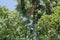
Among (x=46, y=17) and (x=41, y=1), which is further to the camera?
(x=41, y=1)

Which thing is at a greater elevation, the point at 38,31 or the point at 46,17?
the point at 46,17

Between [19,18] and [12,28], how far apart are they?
128cm

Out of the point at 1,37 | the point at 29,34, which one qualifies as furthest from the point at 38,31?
the point at 1,37

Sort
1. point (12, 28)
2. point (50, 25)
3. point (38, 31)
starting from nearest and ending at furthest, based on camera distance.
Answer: point (50, 25) → point (38, 31) → point (12, 28)

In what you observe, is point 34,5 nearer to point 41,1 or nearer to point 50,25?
point 41,1

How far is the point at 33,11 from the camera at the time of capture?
78.9 ft

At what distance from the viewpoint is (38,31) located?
2384cm

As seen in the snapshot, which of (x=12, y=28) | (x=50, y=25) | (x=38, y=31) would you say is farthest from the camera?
(x=12, y=28)

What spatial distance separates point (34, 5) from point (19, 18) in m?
2.43

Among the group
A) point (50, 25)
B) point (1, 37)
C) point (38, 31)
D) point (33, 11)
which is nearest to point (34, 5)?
point (33, 11)

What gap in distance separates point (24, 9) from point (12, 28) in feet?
6.35

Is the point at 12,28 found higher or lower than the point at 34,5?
lower

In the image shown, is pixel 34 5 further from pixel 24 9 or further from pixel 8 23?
pixel 8 23

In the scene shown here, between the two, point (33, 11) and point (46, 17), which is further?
point (33, 11)
